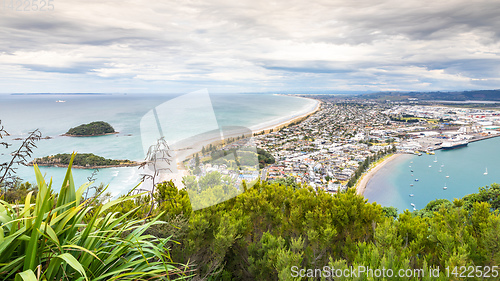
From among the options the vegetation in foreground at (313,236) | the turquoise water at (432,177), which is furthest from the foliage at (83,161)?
the turquoise water at (432,177)

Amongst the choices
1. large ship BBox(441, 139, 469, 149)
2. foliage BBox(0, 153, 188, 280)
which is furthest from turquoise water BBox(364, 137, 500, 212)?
foliage BBox(0, 153, 188, 280)

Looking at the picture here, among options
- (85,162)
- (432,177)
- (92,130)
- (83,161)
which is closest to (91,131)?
(92,130)

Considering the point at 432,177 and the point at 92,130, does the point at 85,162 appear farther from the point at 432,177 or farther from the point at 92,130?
the point at 432,177

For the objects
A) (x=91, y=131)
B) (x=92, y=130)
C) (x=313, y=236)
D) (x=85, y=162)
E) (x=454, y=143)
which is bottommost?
(x=454, y=143)

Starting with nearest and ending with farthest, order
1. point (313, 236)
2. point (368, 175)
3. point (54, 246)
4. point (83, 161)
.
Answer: point (54, 246) < point (313, 236) < point (83, 161) < point (368, 175)

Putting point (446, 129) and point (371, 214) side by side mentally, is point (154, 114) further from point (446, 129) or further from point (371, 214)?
point (446, 129)

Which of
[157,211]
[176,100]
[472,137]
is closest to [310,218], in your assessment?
[157,211]

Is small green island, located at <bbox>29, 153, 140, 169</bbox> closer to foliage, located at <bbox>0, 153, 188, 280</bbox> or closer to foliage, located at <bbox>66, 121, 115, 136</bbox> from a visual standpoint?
foliage, located at <bbox>66, 121, 115, 136</bbox>
